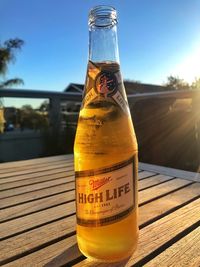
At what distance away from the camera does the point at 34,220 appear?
1.03 metres

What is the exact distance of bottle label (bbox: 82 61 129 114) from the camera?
2.59ft

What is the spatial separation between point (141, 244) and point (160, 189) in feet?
1.88

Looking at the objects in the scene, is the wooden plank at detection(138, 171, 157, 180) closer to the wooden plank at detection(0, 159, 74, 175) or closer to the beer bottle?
the wooden plank at detection(0, 159, 74, 175)

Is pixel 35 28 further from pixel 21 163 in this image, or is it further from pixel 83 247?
pixel 83 247

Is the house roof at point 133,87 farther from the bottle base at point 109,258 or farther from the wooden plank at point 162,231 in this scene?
the bottle base at point 109,258

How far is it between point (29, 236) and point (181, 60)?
831cm

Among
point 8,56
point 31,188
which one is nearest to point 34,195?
point 31,188

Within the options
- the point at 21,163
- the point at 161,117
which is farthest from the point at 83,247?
the point at 161,117

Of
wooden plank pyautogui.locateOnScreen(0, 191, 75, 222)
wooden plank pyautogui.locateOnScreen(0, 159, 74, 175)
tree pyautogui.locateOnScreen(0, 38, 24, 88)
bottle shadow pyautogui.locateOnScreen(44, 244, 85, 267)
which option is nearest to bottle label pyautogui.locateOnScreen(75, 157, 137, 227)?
bottle shadow pyautogui.locateOnScreen(44, 244, 85, 267)

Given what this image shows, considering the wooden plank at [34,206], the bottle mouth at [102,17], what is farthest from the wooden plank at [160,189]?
the bottle mouth at [102,17]

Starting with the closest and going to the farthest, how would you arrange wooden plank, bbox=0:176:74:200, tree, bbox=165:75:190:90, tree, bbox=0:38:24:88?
wooden plank, bbox=0:176:74:200 < tree, bbox=0:38:24:88 < tree, bbox=165:75:190:90

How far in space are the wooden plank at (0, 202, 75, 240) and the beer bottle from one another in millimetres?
258

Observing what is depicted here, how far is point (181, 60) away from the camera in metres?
8.53

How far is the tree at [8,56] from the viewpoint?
9711 mm
